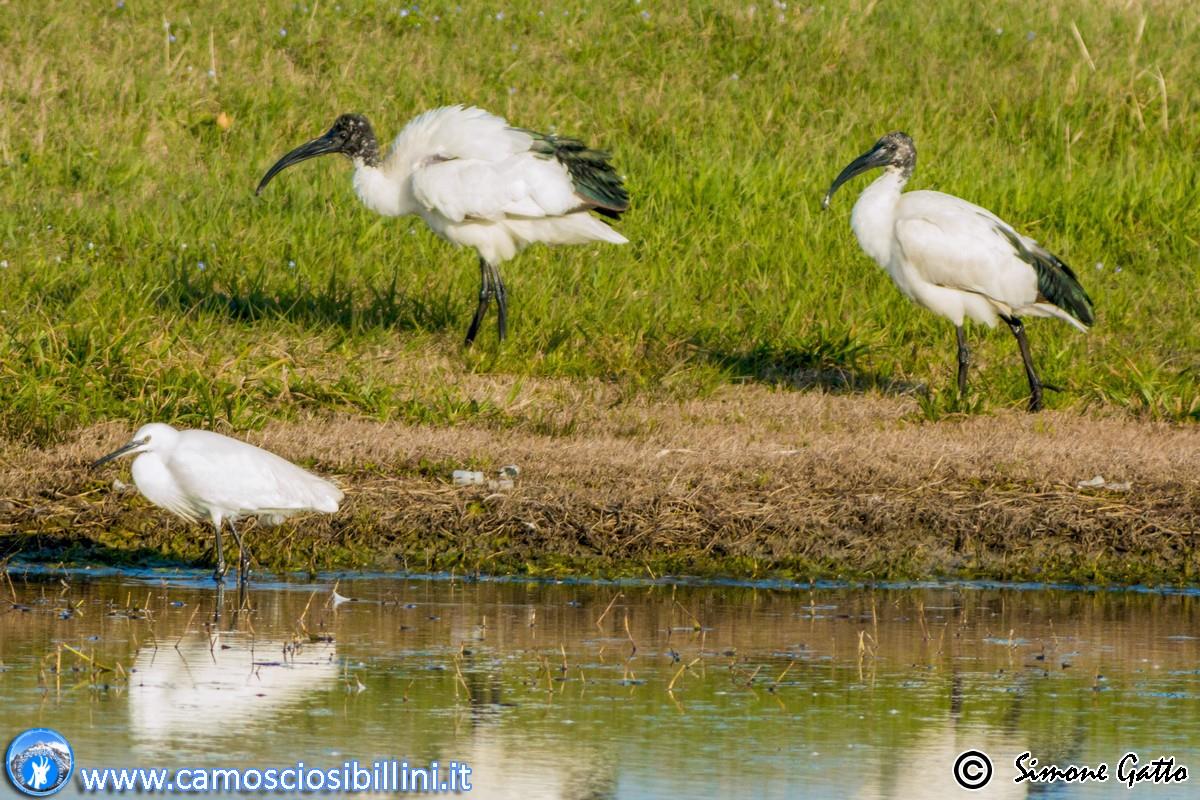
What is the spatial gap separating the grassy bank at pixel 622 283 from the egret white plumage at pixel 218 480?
48cm

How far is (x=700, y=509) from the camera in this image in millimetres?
7469

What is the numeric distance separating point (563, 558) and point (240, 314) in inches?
142

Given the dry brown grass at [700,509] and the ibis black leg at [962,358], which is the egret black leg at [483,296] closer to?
the dry brown grass at [700,509]

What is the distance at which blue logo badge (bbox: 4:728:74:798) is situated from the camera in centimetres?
443

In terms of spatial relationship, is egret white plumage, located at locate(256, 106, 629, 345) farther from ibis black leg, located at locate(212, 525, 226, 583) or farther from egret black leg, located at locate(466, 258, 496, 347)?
ibis black leg, located at locate(212, 525, 226, 583)

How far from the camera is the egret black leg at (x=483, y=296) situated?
10273 millimetres

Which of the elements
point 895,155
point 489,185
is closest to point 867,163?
point 895,155

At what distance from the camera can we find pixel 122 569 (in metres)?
7.22

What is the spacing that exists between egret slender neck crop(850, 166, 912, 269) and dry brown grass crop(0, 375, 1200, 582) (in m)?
1.39

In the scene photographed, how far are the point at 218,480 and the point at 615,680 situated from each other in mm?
1854

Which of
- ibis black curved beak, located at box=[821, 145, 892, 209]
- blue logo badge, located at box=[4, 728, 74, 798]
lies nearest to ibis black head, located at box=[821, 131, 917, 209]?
ibis black curved beak, located at box=[821, 145, 892, 209]

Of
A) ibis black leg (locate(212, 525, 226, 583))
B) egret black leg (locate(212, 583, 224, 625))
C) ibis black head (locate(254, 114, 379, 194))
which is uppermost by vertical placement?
ibis black head (locate(254, 114, 379, 194))

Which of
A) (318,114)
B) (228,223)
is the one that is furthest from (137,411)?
(318,114)

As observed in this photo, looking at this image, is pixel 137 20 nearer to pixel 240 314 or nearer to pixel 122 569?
pixel 240 314
